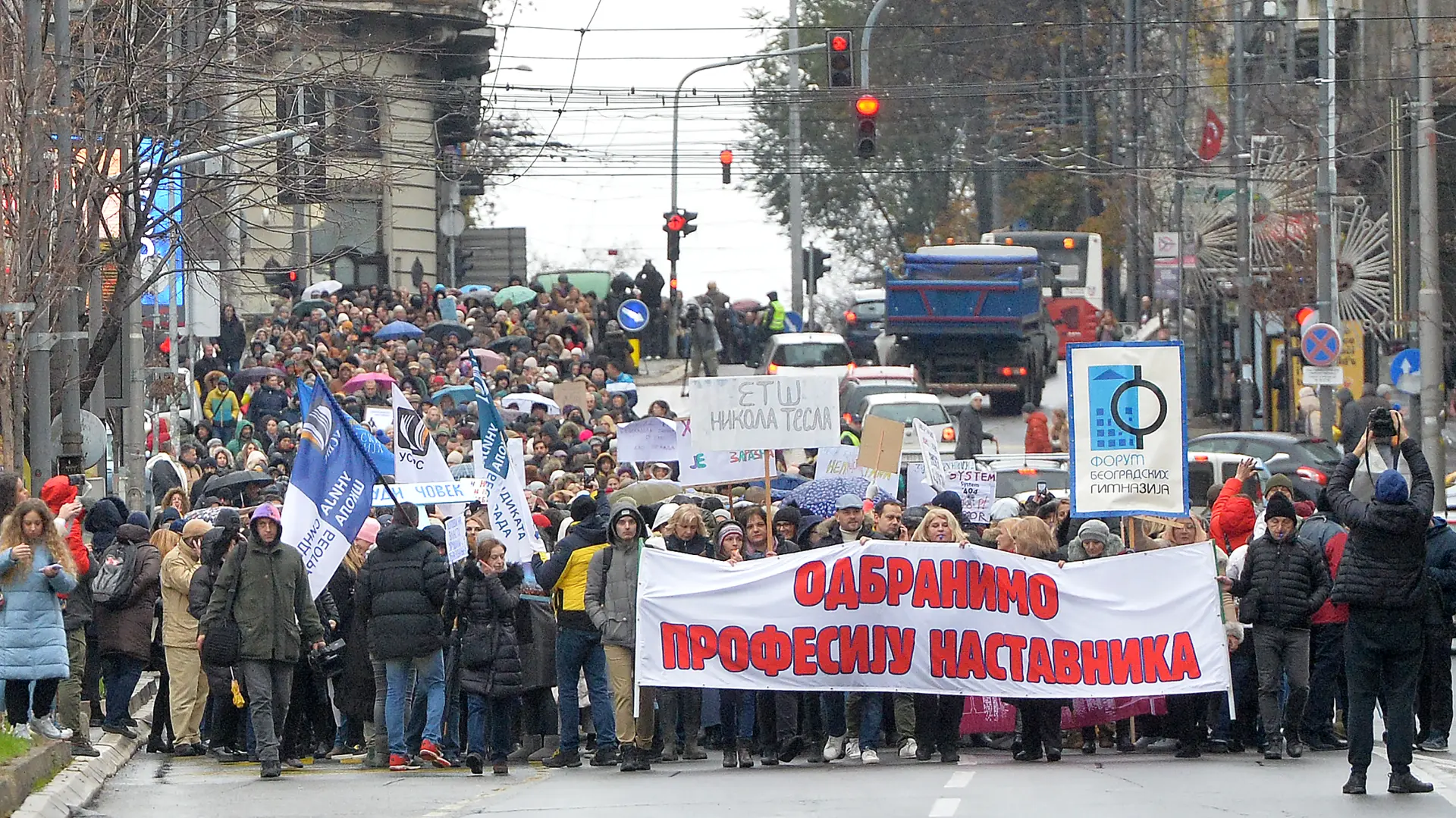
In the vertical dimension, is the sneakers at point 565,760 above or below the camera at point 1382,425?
below

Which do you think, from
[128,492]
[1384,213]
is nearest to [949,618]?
[128,492]

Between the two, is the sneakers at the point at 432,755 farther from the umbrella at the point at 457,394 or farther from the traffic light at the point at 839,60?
the umbrella at the point at 457,394

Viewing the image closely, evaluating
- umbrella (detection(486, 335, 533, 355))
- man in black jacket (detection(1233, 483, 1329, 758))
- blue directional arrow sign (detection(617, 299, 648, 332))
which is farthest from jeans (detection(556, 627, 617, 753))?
blue directional arrow sign (detection(617, 299, 648, 332))

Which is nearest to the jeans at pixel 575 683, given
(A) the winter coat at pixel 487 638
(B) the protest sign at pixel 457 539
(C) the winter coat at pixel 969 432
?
(A) the winter coat at pixel 487 638

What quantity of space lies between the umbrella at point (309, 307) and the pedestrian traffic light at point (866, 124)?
13.1 meters

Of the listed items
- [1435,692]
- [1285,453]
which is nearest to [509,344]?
[1285,453]

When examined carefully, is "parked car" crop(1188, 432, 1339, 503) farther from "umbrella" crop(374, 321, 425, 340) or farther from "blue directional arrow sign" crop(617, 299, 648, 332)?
"blue directional arrow sign" crop(617, 299, 648, 332)

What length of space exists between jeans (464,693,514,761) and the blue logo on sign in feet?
13.3

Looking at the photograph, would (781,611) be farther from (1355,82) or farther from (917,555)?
(1355,82)

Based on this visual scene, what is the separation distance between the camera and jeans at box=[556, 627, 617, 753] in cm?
1453

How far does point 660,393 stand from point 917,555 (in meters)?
Answer: 32.5

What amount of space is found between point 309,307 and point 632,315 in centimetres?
807

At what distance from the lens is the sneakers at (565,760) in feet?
48.3

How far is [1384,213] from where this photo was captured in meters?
42.2
